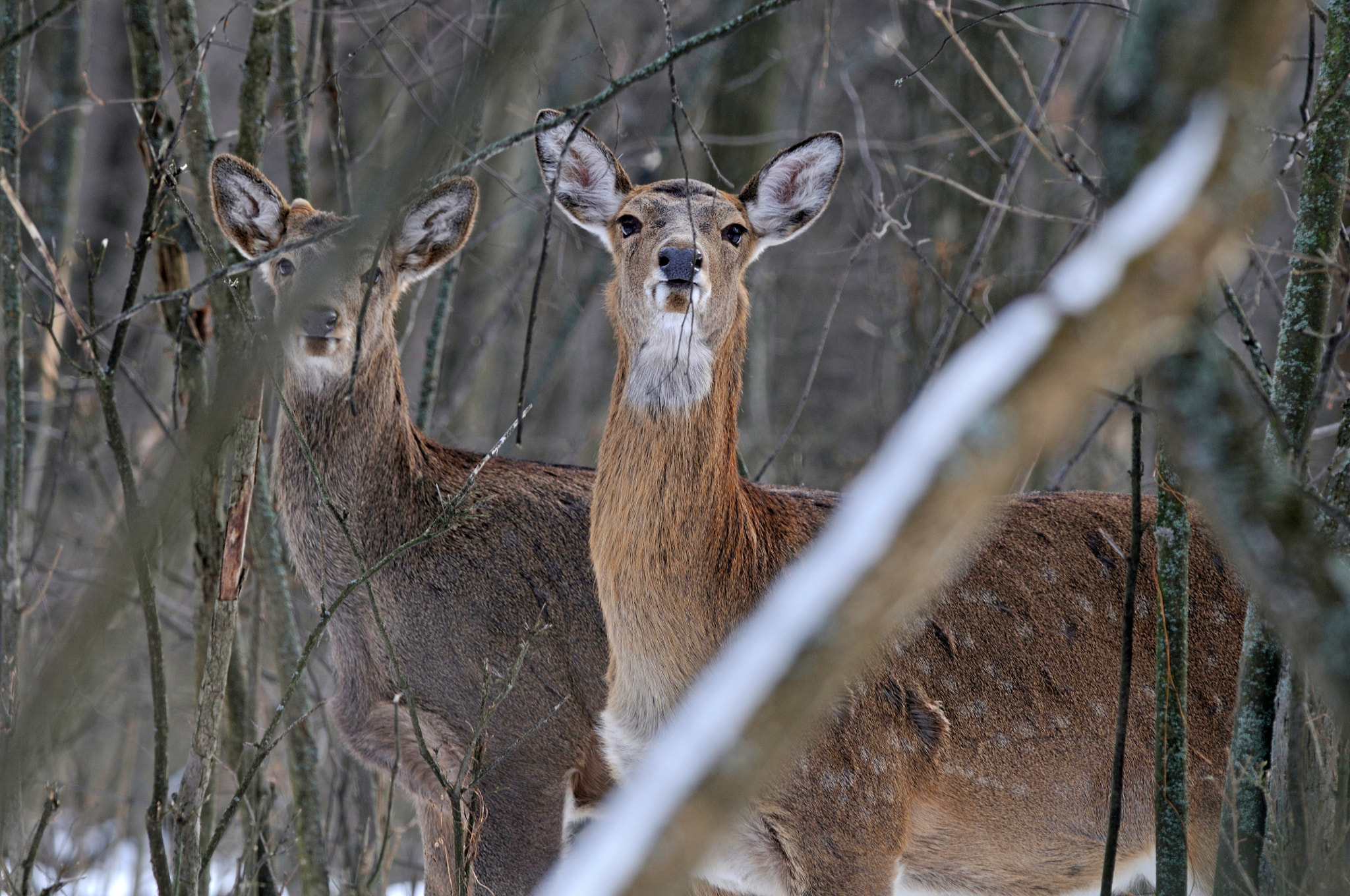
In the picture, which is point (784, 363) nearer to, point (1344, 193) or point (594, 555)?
point (594, 555)

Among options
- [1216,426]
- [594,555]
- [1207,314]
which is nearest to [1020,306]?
[1216,426]

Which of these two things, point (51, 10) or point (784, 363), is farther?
point (784, 363)

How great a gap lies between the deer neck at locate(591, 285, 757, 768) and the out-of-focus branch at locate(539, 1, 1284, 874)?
2.90 metres

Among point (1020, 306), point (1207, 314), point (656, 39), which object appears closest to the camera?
point (1020, 306)

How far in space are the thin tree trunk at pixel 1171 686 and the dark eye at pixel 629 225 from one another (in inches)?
78.7

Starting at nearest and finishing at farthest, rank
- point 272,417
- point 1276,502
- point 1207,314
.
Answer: point 1276,502, point 1207,314, point 272,417

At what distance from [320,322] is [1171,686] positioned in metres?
3.13

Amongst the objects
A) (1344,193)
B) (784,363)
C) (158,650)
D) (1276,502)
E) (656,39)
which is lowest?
(1276,502)

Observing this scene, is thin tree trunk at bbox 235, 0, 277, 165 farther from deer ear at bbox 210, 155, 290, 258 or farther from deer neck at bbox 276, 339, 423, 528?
deer neck at bbox 276, 339, 423, 528

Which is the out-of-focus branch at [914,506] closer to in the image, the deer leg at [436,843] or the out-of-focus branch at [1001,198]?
the deer leg at [436,843]

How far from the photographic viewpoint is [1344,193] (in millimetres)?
3207

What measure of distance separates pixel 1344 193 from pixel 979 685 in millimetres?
2070

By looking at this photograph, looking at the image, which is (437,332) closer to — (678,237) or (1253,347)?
(678,237)

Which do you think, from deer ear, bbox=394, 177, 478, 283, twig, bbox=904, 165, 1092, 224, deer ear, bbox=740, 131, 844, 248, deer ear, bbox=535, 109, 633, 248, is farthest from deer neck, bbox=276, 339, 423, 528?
twig, bbox=904, 165, 1092, 224
